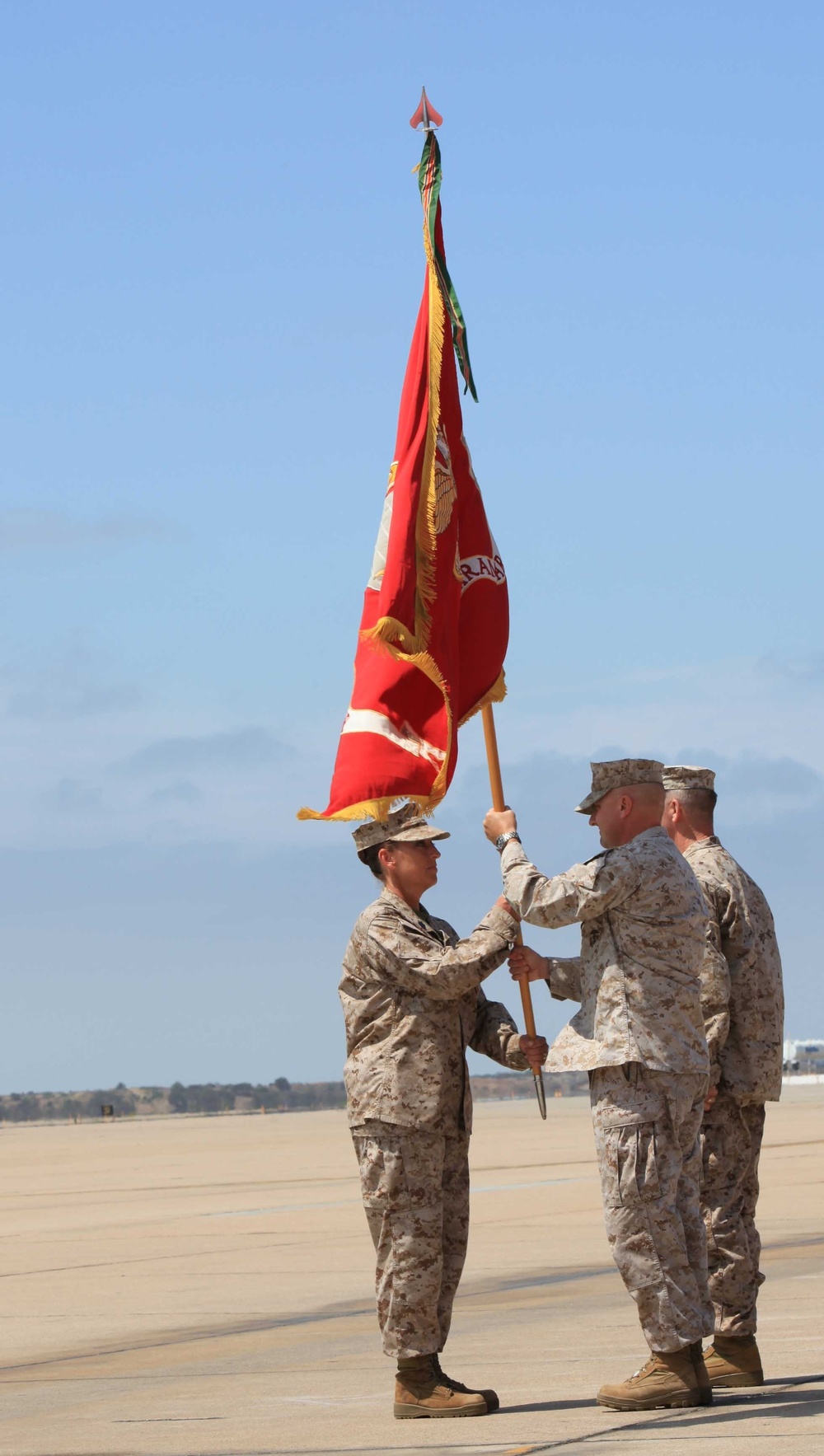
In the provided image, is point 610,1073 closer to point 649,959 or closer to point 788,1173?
point 649,959

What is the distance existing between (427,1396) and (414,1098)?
102 centimetres

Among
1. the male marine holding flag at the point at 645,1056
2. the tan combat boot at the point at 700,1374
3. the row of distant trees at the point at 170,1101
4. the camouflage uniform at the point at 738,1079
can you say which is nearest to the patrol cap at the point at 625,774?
the male marine holding flag at the point at 645,1056

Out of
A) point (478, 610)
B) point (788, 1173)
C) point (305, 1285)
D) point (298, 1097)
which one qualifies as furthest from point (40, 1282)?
point (298, 1097)

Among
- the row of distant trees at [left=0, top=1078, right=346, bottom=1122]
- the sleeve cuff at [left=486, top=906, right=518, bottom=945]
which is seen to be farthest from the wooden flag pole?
the row of distant trees at [left=0, top=1078, right=346, bottom=1122]

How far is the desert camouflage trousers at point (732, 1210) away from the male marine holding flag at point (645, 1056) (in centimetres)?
61

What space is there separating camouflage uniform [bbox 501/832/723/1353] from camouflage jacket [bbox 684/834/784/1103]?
70cm

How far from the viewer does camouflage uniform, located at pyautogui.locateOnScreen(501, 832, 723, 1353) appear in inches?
300

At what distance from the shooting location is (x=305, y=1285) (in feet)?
41.8

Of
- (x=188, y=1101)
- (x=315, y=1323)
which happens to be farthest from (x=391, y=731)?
(x=188, y=1101)

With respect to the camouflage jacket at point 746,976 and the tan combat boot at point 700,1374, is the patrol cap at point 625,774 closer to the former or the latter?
the camouflage jacket at point 746,976

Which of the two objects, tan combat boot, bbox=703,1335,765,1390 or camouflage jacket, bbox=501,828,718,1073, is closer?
camouflage jacket, bbox=501,828,718,1073

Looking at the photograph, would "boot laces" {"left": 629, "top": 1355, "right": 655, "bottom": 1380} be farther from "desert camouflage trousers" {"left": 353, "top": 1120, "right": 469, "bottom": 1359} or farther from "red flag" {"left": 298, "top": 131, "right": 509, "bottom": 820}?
"red flag" {"left": 298, "top": 131, "right": 509, "bottom": 820}

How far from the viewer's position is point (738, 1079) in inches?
335

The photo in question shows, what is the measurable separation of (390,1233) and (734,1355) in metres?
1.38
